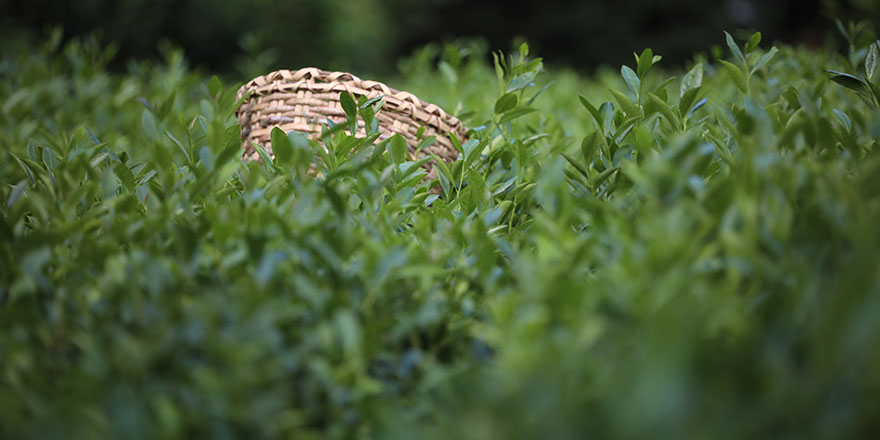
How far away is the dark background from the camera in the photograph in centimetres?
710

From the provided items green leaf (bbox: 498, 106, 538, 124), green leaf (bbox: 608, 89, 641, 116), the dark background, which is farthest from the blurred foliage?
the dark background

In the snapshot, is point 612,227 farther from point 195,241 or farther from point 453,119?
point 453,119

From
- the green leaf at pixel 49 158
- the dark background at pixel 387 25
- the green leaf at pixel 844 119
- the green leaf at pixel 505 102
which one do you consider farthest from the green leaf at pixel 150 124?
the dark background at pixel 387 25

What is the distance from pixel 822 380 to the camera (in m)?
0.64

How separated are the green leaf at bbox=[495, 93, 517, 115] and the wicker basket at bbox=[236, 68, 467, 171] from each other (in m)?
0.16

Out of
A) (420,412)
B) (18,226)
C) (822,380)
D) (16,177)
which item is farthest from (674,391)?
(16,177)

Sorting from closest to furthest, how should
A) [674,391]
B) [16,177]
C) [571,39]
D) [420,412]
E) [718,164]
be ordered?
1. [674,391]
2. [420,412]
3. [718,164]
4. [16,177]
5. [571,39]

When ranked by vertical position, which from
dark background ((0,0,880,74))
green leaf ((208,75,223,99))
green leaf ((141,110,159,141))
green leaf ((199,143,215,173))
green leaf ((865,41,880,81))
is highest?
dark background ((0,0,880,74))

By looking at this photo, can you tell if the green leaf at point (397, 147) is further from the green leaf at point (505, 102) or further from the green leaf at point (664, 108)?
the green leaf at point (664, 108)

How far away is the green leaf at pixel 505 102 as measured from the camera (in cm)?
156

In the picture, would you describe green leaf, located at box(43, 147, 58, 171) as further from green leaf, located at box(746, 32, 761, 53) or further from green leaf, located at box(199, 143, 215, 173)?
green leaf, located at box(746, 32, 761, 53)

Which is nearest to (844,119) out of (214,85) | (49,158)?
(214,85)

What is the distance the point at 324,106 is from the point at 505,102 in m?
0.50

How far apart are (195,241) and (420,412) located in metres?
0.42
